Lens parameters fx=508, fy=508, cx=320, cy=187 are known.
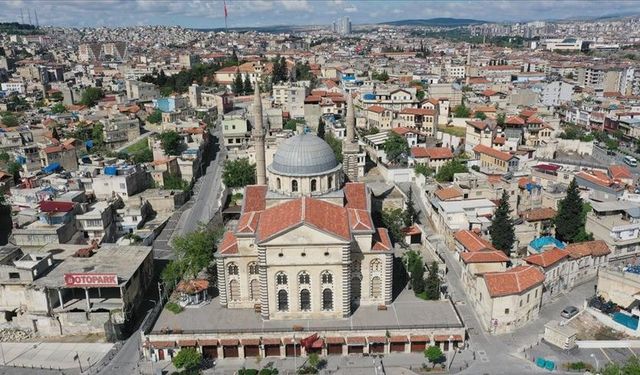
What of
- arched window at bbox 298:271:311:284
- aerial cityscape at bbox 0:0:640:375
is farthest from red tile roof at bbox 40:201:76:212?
arched window at bbox 298:271:311:284

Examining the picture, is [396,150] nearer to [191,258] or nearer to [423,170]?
[423,170]

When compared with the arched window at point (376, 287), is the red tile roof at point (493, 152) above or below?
above

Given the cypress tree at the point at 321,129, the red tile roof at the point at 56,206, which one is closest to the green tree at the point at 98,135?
the red tile roof at the point at 56,206

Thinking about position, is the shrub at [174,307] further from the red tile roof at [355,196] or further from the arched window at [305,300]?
the red tile roof at [355,196]

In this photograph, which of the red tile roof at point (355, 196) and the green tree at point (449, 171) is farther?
the green tree at point (449, 171)

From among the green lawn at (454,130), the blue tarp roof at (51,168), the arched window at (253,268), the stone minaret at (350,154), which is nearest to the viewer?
the arched window at (253,268)

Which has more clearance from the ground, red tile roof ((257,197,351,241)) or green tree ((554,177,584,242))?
red tile roof ((257,197,351,241))

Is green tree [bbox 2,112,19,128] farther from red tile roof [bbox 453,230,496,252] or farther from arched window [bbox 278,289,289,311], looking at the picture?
red tile roof [bbox 453,230,496,252]
